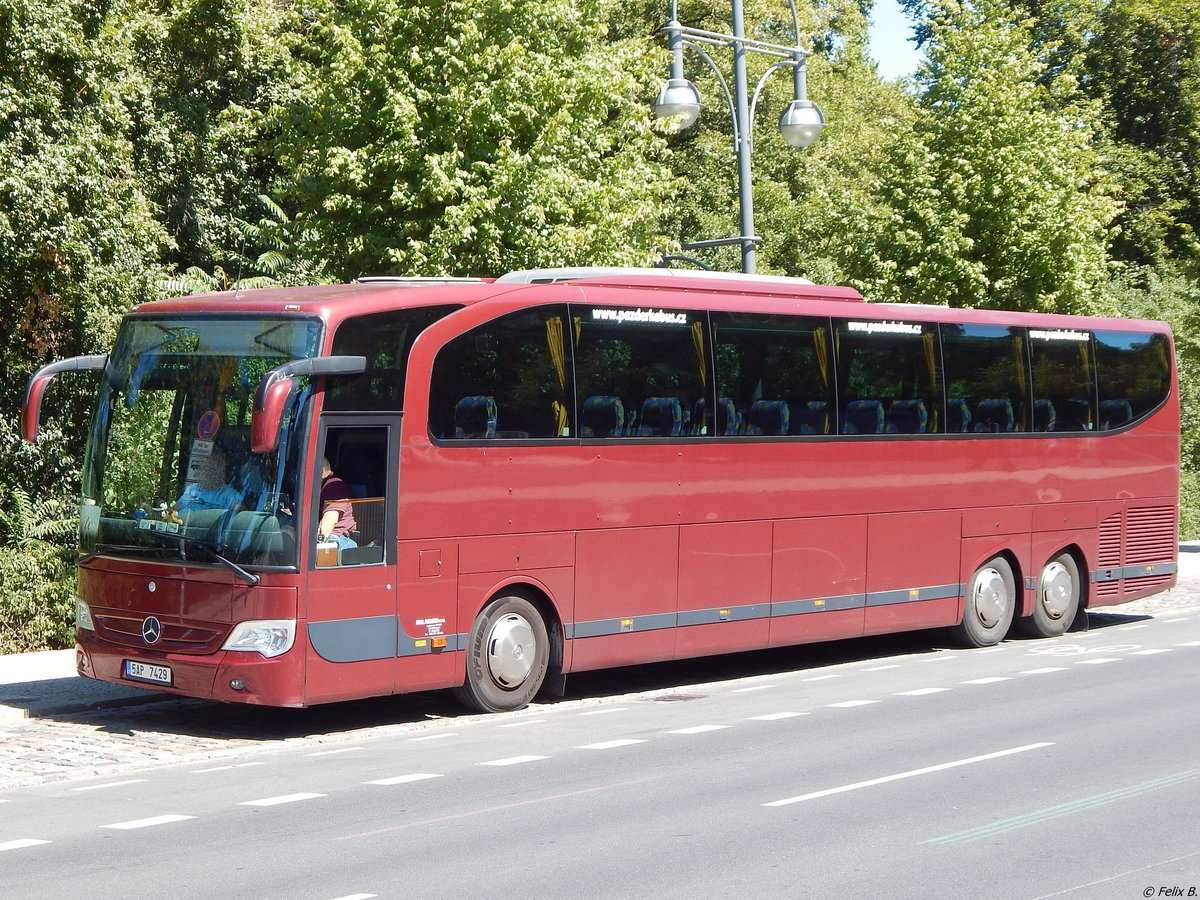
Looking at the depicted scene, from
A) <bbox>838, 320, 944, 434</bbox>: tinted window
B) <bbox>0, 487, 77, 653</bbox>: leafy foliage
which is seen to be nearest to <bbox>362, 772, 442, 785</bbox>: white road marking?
<bbox>838, 320, 944, 434</bbox>: tinted window

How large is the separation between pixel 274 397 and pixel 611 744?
354 cm

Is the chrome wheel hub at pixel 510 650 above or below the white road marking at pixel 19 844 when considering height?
above

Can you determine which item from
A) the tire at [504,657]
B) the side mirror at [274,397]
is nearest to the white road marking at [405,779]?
the side mirror at [274,397]

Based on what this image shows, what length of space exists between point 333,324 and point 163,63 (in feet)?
63.4

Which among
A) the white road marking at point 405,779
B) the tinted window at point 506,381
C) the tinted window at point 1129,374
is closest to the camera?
the white road marking at point 405,779

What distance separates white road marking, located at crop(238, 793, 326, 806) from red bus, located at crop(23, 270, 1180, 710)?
2104mm

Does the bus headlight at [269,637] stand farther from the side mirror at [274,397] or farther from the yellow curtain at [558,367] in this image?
the yellow curtain at [558,367]

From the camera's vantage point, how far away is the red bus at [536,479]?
1223cm

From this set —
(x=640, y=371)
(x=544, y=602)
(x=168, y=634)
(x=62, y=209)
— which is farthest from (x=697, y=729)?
(x=62, y=209)

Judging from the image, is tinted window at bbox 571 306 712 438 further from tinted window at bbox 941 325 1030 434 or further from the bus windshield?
tinted window at bbox 941 325 1030 434

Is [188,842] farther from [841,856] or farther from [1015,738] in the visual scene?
[1015,738]

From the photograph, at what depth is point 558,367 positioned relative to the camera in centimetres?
1398

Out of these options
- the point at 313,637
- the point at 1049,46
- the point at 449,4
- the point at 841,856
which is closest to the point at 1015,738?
the point at 841,856

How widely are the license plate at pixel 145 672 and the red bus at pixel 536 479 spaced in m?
0.03
